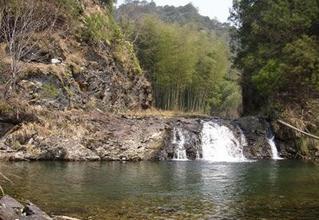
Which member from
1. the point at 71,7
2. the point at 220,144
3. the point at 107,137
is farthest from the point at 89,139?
the point at 71,7

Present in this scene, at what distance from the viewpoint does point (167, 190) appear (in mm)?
20328

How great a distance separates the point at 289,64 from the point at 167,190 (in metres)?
20.4

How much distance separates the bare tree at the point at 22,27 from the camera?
35844 mm

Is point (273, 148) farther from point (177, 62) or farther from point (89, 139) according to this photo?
point (177, 62)

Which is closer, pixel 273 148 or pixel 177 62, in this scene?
pixel 273 148

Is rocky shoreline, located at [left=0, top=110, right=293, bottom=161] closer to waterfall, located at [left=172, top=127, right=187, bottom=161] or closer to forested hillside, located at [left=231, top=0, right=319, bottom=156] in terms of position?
waterfall, located at [left=172, top=127, right=187, bottom=161]

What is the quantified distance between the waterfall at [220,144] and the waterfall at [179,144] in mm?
1564

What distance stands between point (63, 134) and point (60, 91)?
17.5 ft

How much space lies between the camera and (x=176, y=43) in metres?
60.5

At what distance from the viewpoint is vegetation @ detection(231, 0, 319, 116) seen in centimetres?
3634

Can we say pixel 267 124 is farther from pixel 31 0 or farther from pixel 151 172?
pixel 31 0

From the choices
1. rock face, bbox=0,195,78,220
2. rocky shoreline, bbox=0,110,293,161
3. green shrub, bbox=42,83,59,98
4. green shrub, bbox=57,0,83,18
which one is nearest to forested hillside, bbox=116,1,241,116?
green shrub, bbox=57,0,83,18

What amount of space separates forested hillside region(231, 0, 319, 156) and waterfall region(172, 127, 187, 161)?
746 centimetres

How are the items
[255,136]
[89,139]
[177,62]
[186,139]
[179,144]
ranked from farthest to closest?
[177,62]
[255,136]
[186,139]
[179,144]
[89,139]
